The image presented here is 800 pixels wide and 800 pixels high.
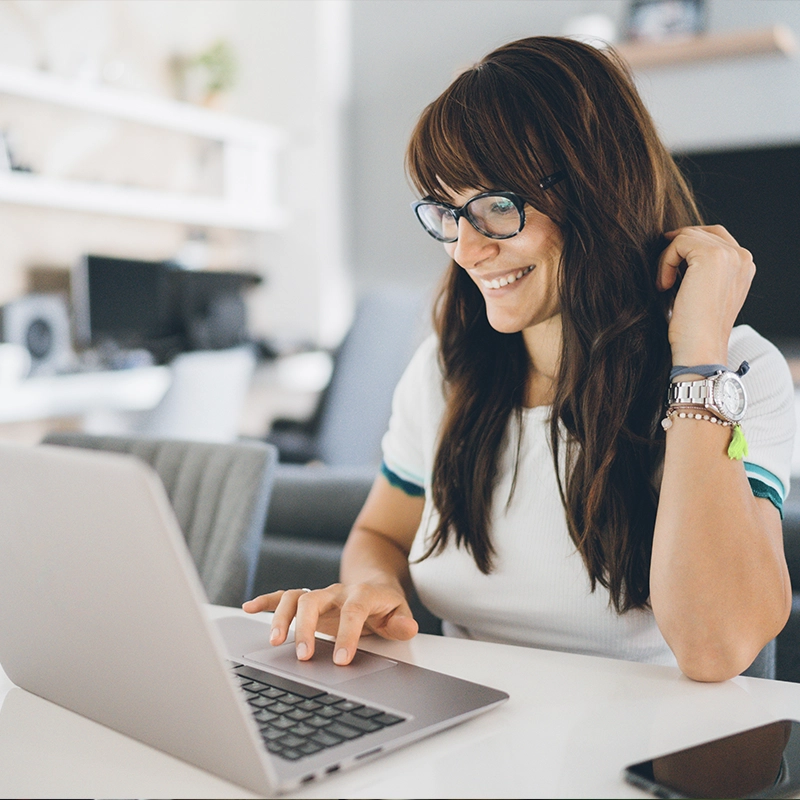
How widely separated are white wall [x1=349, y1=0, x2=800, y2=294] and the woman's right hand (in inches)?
150

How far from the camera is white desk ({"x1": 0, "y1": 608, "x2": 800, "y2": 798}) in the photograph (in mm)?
582

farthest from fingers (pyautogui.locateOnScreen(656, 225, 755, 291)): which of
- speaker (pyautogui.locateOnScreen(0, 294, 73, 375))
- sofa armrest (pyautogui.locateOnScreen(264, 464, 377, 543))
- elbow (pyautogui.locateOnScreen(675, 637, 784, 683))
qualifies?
speaker (pyautogui.locateOnScreen(0, 294, 73, 375))

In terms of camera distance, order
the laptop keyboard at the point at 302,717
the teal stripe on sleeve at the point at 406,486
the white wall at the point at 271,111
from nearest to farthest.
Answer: the laptop keyboard at the point at 302,717, the teal stripe on sleeve at the point at 406,486, the white wall at the point at 271,111

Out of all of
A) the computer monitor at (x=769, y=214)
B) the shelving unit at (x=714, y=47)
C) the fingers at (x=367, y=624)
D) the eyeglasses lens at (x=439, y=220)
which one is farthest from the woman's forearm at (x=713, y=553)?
the computer monitor at (x=769, y=214)

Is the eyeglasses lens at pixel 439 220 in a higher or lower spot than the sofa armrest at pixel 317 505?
higher

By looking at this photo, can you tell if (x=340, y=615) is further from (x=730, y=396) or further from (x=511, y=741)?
(x=730, y=396)

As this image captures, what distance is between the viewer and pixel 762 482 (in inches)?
36.8

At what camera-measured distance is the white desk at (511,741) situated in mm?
582

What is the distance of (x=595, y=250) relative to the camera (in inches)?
41.2

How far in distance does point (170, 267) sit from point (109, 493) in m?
3.85

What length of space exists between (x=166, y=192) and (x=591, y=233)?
3.85 metres

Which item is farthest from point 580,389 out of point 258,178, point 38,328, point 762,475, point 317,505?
point 258,178

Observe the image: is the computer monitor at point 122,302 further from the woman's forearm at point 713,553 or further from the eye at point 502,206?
the woman's forearm at point 713,553

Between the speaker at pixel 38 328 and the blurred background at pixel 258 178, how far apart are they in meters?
0.01
